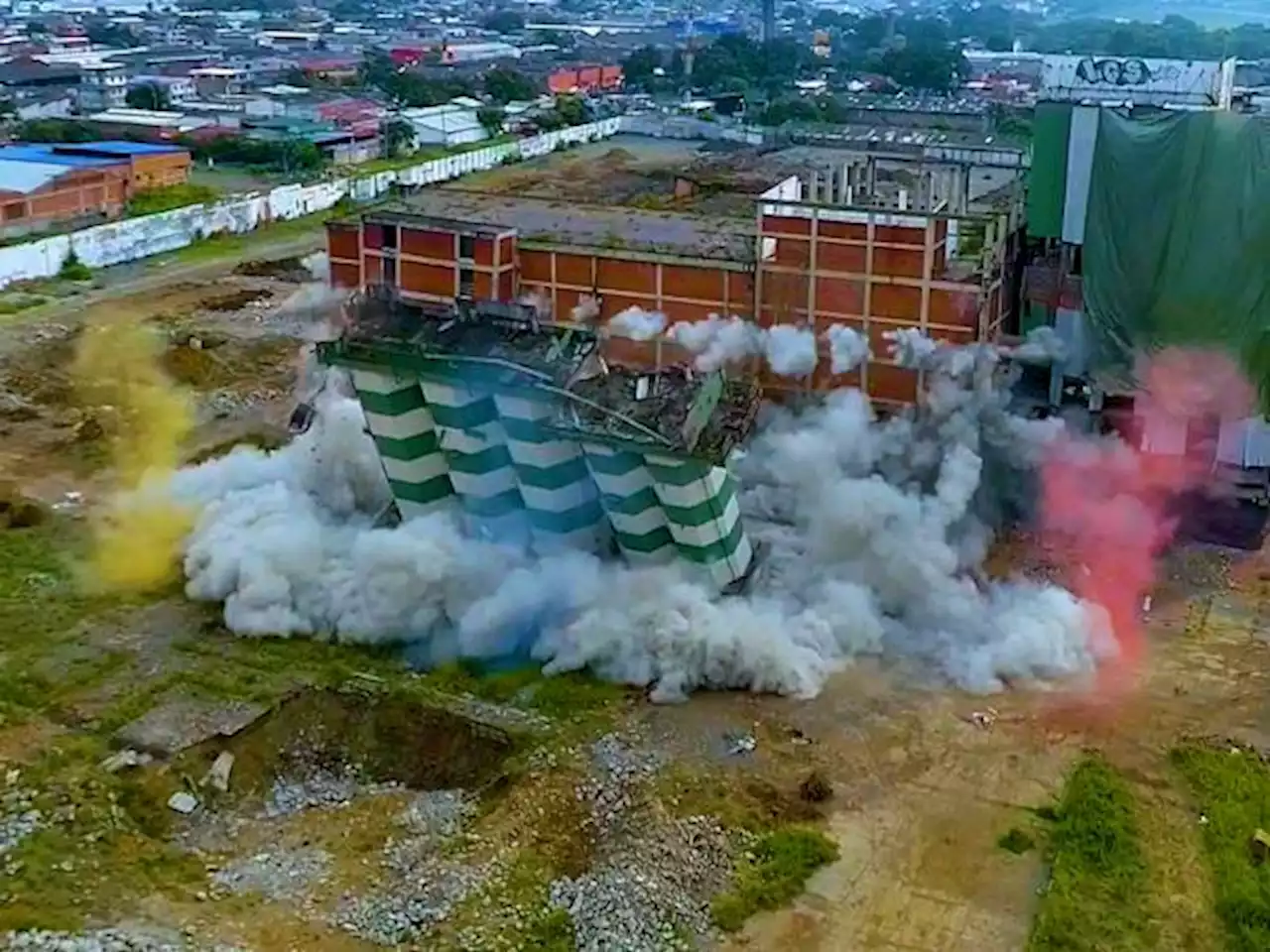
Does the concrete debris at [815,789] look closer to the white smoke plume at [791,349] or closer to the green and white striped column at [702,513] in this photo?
the green and white striped column at [702,513]

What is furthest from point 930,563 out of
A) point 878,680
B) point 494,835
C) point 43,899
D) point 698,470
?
point 43,899

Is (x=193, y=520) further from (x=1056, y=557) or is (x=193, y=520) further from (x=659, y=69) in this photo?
(x=659, y=69)

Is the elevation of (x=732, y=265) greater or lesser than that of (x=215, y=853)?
greater

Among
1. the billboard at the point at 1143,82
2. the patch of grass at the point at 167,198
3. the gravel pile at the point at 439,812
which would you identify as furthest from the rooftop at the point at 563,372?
the patch of grass at the point at 167,198

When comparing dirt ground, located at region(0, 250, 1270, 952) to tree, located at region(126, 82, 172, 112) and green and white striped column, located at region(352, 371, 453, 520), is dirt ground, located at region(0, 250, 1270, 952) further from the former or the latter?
tree, located at region(126, 82, 172, 112)

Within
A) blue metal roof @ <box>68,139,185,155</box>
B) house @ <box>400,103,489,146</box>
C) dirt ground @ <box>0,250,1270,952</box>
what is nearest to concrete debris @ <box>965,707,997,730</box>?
dirt ground @ <box>0,250,1270,952</box>
